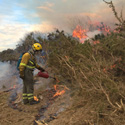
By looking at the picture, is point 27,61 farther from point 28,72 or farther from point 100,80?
point 100,80

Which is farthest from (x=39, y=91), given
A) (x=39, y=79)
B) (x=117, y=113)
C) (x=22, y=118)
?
(x=117, y=113)

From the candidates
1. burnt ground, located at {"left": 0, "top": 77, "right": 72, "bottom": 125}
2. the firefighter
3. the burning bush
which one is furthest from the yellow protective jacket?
burnt ground, located at {"left": 0, "top": 77, "right": 72, "bottom": 125}

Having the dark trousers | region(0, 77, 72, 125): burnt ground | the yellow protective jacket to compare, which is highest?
the yellow protective jacket

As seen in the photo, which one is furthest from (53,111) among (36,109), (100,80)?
(100,80)

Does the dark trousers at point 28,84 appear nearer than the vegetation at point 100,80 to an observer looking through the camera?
No

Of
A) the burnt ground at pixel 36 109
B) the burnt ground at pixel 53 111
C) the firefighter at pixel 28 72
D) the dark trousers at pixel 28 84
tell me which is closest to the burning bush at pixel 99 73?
the burnt ground at pixel 53 111

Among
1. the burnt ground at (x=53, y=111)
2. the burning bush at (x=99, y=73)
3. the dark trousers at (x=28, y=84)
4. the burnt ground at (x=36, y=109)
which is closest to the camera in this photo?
the burnt ground at (x=53, y=111)

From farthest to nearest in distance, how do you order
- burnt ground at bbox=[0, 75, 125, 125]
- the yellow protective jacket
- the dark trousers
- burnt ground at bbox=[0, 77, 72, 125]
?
the dark trousers → the yellow protective jacket → burnt ground at bbox=[0, 77, 72, 125] → burnt ground at bbox=[0, 75, 125, 125]

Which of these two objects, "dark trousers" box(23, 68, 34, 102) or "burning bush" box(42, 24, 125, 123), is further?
"dark trousers" box(23, 68, 34, 102)

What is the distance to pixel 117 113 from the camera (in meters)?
2.61

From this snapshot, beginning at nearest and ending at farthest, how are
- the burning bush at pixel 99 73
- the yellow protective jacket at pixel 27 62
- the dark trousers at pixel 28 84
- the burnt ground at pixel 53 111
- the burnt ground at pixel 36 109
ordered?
the burnt ground at pixel 53 111
the burning bush at pixel 99 73
the burnt ground at pixel 36 109
the yellow protective jacket at pixel 27 62
the dark trousers at pixel 28 84

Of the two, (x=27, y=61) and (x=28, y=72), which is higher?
(x=27, y=61)

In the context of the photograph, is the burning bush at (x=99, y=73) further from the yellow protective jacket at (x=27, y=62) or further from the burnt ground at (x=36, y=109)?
the yellow protective jacket at (x=27, y=62)

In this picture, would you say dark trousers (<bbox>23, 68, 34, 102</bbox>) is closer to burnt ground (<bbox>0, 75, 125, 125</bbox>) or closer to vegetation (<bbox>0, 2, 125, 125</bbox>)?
burnt ground (<bbox>0, 75, 125, 125</bbox>)
